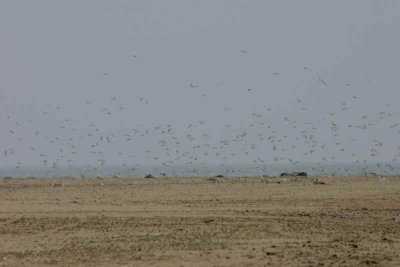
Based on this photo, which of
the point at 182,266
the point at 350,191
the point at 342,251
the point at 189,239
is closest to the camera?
the point at 182,266

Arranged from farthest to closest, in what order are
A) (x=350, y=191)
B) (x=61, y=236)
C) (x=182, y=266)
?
(x=350, y=191) → (x=61, y=236) → (x=182, y=266)

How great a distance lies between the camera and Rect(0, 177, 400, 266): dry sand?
1783cm

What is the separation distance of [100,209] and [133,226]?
22.6ft

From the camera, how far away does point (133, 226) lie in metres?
24.2

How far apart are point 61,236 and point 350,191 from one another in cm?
2076

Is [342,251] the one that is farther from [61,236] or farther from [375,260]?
[61,236]

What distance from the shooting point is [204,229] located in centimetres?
2291

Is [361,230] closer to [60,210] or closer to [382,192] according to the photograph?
[60,210]

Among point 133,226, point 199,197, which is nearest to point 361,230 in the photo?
point 133,226

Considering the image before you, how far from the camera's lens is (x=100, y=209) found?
30.9 m

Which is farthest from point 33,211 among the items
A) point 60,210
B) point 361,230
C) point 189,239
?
point 361,230

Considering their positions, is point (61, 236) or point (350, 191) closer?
point (61, 236)

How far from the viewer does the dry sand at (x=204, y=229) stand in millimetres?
17828

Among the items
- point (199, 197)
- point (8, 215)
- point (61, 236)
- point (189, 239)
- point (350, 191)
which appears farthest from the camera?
point (350, 191)
